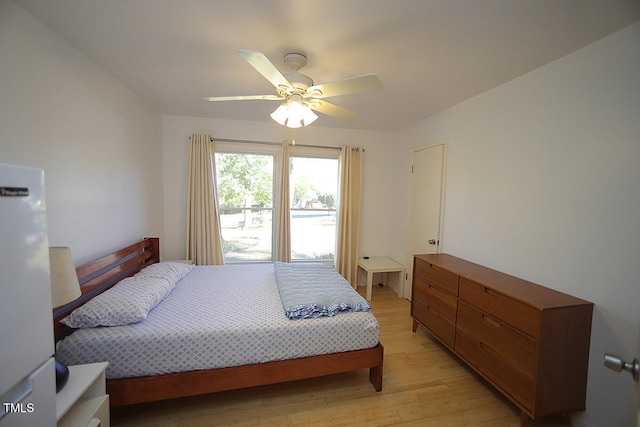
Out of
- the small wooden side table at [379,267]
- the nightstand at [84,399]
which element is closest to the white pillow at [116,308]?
the nightstand at [84,399]

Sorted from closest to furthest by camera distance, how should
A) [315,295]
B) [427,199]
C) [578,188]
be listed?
[578,188], [315,295], [427,199]

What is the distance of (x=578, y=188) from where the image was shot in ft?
5.34

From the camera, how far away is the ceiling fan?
140 cm

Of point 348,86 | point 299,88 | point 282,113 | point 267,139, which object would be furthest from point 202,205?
point 348,86

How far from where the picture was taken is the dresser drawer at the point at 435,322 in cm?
218

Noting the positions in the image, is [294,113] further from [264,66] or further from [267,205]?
[267,205]

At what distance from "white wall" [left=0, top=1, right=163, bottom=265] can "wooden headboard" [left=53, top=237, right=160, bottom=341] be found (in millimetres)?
111

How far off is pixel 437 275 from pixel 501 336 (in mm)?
714

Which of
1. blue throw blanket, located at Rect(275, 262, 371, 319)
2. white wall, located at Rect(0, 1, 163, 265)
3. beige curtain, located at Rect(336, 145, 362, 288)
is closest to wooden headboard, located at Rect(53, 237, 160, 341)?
white wall, located at Rect(0, 1, 163, 265)

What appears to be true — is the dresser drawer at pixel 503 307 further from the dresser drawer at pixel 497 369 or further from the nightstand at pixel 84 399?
the nightstand at pixel 84 399

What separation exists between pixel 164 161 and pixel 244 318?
266cm

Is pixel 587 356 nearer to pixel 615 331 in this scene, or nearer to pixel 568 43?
pixel 615 331

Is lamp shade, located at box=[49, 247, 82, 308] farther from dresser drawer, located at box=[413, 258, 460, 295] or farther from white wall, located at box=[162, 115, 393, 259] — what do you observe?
dresser drawer, located at box=[413, 258, 460, 295]

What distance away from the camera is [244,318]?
175 cm
